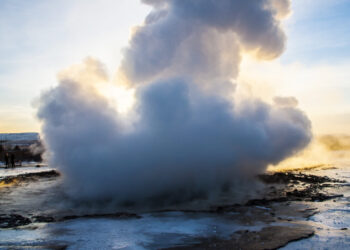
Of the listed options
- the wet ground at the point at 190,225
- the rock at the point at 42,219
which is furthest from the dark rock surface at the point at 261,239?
the rock at the point at 42,219

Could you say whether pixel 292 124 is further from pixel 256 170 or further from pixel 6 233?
pixel 6 233

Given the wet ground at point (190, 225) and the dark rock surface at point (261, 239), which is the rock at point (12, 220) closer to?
the wet ground at point (190, 225)

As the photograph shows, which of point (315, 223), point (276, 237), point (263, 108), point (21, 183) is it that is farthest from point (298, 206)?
point (21, 183)

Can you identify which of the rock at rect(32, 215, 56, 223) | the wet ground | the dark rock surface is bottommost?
the dark rock surface

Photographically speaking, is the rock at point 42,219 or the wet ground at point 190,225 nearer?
the wet ground at point 190,225

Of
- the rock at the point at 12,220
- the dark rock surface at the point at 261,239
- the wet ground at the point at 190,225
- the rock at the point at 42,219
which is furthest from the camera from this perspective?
the rock at the point at 42,219

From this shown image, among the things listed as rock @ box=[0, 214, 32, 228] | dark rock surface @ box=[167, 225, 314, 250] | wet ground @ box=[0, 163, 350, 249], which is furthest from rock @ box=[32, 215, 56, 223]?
dark rock surface @ box=[167, 225, 314, 250]

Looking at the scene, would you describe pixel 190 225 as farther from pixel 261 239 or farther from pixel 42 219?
pixel 42 219

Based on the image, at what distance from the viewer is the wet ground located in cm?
762

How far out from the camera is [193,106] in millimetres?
13695

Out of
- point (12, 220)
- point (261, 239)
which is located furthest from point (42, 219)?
point (261, 239)

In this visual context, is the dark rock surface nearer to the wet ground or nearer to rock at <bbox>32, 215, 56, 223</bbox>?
the wet ground

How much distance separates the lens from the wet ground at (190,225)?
762 centimetres

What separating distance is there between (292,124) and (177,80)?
773cm
